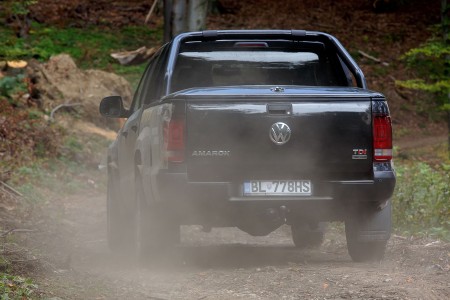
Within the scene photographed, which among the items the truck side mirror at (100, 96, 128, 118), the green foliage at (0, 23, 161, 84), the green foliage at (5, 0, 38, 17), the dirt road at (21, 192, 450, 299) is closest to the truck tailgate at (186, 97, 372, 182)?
the dirt road at (21, 192, 450, 299)

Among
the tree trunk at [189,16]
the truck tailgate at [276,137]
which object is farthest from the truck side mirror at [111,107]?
the tree trunk at [189,16]

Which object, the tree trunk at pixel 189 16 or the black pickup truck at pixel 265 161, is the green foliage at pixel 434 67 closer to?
the tree trunk at pixel 189 16

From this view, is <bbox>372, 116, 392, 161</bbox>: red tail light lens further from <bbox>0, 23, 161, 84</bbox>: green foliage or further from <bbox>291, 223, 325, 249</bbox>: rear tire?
<bbox>0, 23, 161, 84</bbox>: green foliage

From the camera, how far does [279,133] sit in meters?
7.29

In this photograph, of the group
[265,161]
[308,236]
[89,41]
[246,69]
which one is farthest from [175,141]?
[89,41]

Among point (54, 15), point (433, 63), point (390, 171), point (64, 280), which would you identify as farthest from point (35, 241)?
point (54, 15)

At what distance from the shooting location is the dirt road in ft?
22.3

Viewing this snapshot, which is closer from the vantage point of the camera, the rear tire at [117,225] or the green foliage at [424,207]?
the rear tire at [117,225]

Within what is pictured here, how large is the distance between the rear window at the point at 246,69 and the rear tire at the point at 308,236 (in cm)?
186

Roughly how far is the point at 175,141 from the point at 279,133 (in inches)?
31.7

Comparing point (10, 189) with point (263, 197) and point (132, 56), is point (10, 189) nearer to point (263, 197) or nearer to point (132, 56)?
point (263, 197)

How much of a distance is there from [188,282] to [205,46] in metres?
2.48

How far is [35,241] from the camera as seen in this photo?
33.5ft

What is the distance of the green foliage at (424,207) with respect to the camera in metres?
10.4
